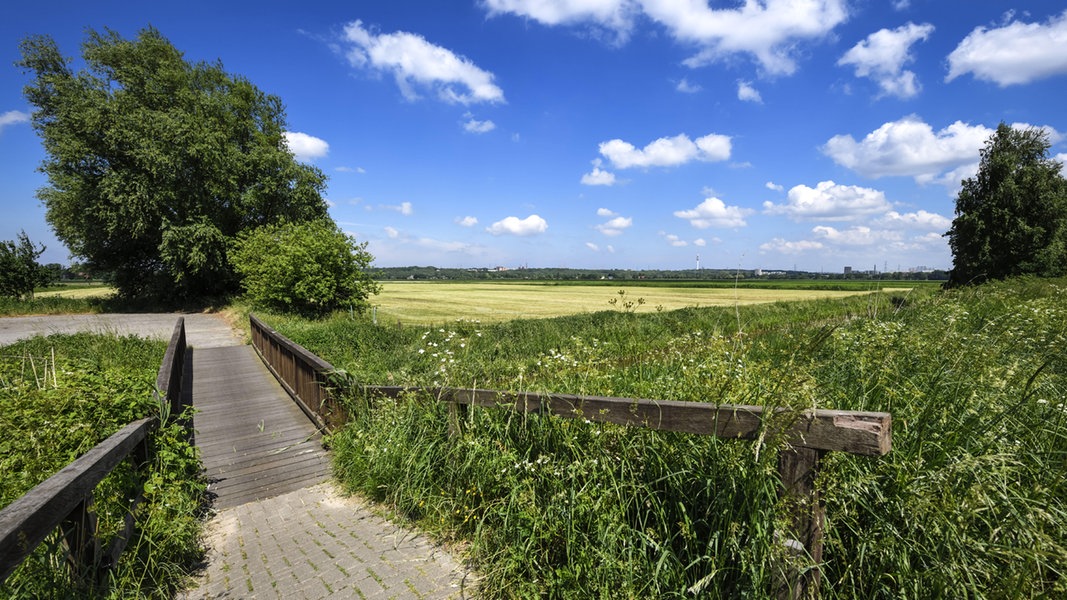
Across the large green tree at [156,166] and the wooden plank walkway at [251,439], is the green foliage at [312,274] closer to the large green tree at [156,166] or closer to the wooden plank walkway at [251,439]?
the large green tree at [156,166]

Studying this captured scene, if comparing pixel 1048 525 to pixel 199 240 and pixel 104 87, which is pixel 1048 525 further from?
pixel 104 87

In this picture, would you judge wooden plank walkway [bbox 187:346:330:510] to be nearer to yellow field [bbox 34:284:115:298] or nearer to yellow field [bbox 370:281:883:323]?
yellow field [bbox 370:281:883:323]

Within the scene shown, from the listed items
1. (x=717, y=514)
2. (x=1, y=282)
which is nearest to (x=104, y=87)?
(x=1, y=282)

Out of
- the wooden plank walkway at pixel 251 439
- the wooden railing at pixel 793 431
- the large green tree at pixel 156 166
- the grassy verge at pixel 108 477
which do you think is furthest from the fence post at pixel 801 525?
the large green tree at pixel 156 166

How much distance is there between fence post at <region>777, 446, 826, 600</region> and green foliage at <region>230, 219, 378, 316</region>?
17844mm

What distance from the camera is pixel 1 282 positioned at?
81.3 ft

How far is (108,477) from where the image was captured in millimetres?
2941

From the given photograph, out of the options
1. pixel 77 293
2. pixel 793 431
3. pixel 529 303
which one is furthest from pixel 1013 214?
pixel 77 293

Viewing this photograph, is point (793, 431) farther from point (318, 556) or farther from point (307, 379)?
point (307, 379)

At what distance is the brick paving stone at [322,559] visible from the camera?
2.81 m

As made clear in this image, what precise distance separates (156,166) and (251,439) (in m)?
24.3

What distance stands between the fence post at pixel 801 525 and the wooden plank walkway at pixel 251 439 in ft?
15.1

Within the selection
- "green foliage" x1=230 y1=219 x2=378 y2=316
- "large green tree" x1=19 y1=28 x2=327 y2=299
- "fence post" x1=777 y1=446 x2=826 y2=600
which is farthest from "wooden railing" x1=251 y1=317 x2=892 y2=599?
"large green tree" x1=19 y1=28 x2=327 y2=299

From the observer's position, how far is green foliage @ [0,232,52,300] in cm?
2495
